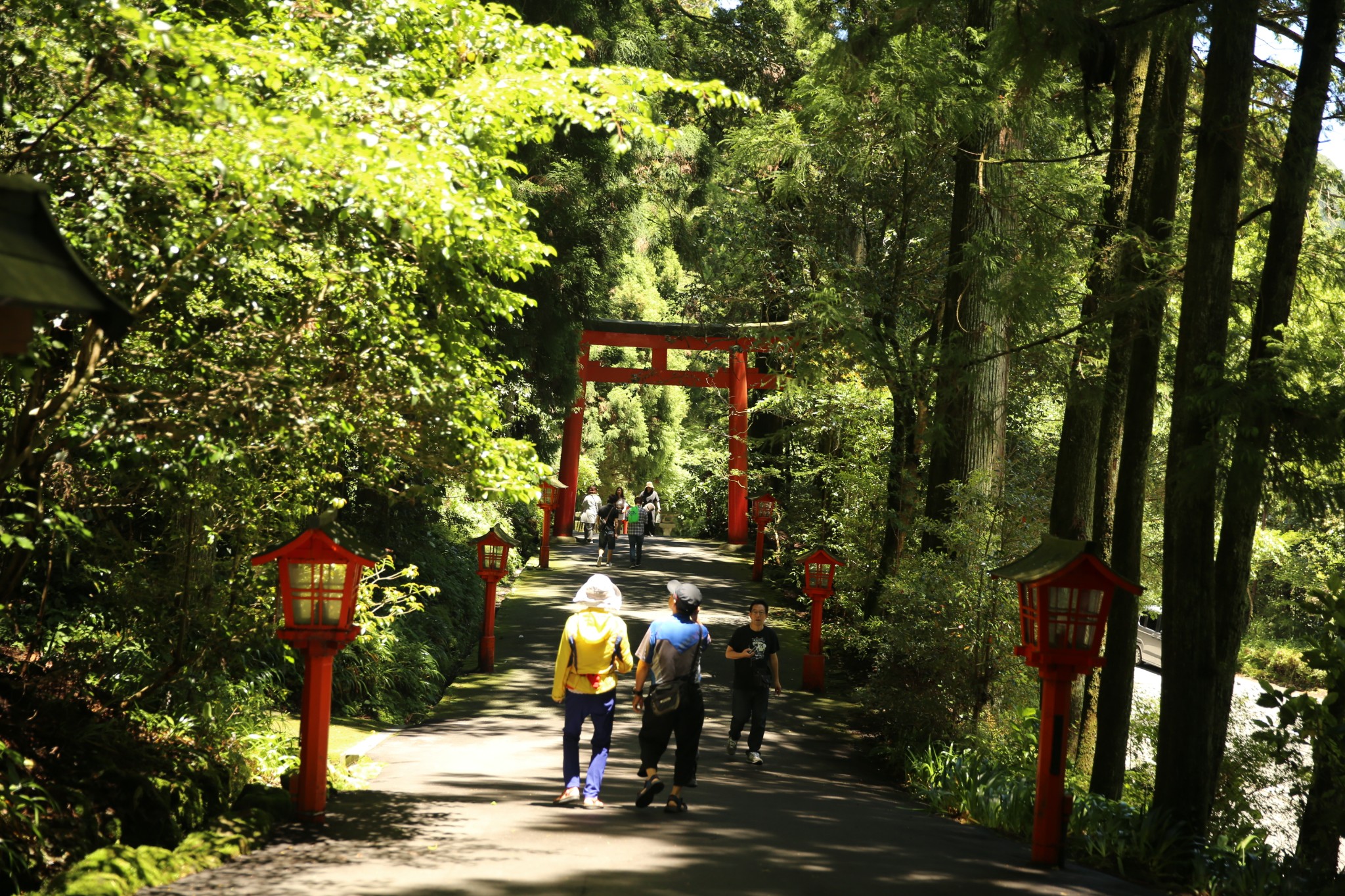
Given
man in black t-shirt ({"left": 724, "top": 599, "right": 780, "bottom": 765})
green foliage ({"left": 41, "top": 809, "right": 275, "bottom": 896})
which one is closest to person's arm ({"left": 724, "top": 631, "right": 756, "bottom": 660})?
man in black t-shirt ({"left": 724, "top": 599, "right": 780, "bottom": 765})

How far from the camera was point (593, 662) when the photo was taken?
7324 mm

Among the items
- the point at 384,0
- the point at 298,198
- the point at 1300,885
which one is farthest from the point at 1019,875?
the point at 384,0

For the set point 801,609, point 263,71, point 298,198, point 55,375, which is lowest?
point 801,609

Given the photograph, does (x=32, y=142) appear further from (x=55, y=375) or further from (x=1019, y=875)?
(x=1019, y=875)

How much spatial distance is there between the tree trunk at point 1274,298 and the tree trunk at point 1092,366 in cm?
255

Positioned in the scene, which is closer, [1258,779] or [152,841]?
[152,841]

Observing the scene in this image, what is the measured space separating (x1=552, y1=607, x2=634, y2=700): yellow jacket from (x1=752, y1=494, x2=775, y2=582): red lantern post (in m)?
14.6

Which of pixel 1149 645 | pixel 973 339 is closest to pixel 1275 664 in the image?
pixel 1149 645

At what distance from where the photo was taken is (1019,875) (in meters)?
6.33

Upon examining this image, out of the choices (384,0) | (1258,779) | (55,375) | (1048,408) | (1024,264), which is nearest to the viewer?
(55,375)

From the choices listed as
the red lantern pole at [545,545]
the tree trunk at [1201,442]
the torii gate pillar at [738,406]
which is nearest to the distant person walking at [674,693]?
the tree trunk at [1201,442]

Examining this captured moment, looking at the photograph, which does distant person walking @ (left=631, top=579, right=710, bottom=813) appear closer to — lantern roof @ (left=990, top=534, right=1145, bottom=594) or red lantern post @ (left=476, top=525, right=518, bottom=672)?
lantern roof @ (left=990, top=534, right=1145, bottom=594)

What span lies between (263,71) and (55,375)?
214 cm

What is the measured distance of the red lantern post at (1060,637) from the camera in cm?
686
